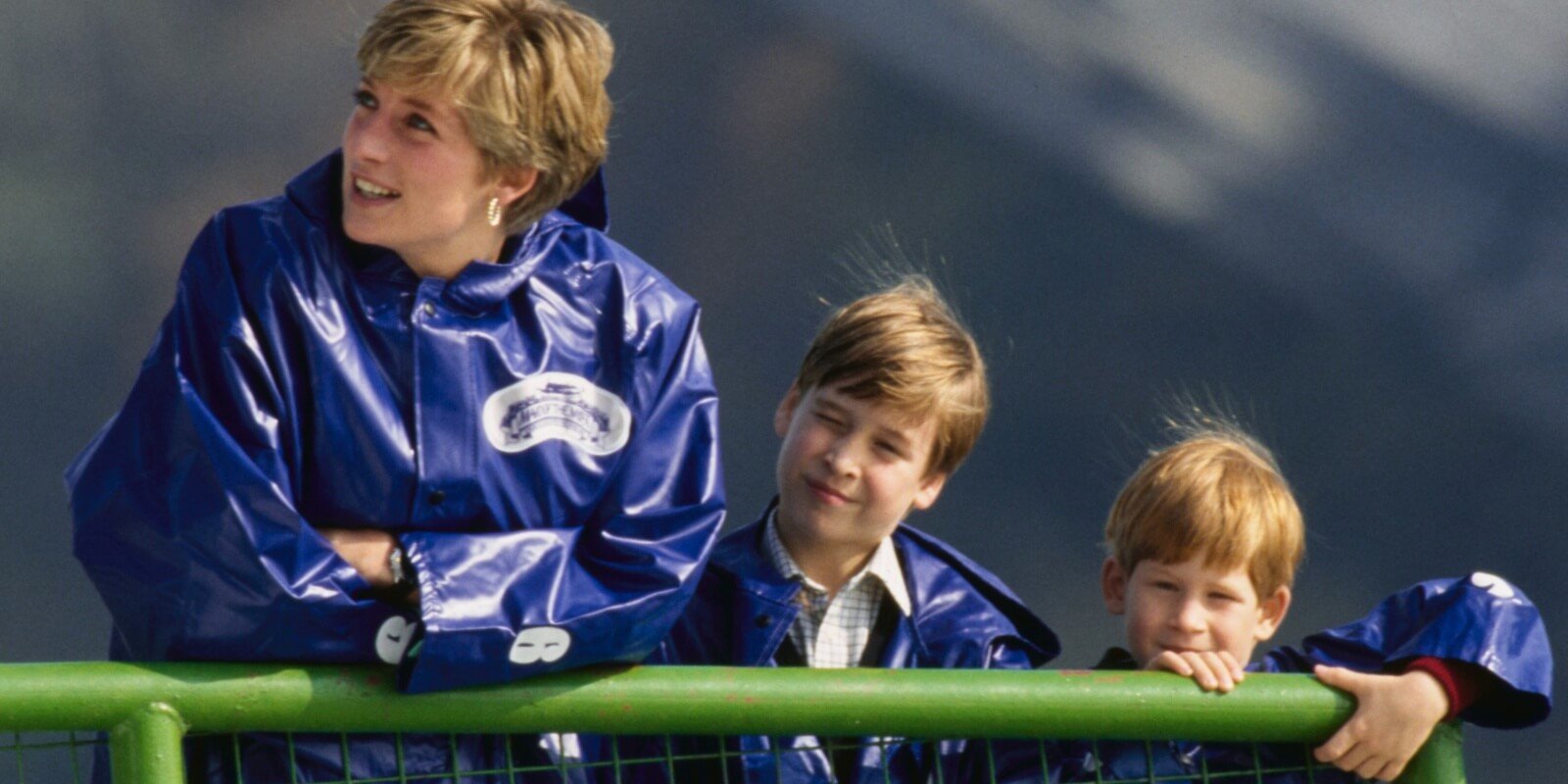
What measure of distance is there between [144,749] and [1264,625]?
1.43m

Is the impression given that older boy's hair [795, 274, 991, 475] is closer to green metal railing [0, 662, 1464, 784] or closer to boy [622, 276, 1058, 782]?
boy [622, 276, 1058, 782]

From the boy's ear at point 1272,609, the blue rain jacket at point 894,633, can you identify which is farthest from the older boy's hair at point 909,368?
the boy's ear at point 1272,609

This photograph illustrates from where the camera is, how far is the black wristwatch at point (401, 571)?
8.44 ft

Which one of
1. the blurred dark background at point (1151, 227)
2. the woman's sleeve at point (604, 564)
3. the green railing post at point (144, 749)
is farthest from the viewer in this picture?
the blurred dark background at point (1151, 227)

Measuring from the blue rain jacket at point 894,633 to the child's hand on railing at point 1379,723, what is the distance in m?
0.40

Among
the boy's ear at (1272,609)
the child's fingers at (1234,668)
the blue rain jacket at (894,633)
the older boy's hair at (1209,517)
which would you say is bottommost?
the blue rain jacket at (894,633)

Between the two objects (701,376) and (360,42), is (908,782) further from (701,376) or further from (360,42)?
(360,42)

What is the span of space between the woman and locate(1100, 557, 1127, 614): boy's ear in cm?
64

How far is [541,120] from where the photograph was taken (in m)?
2.81

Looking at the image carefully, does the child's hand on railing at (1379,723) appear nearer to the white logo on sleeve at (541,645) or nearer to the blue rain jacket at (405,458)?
the blue rain jacket at (405,458)

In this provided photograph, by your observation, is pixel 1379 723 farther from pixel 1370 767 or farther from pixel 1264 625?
pixel 1264 625

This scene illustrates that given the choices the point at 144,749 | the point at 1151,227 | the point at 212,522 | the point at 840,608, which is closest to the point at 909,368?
the point at 840,608

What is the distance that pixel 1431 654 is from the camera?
287 cm

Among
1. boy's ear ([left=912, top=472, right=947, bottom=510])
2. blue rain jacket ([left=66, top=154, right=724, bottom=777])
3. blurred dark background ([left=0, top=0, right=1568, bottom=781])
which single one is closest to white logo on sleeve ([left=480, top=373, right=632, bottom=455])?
blue rain jacket ([left=66, top=154, right=724, bottom=777])
